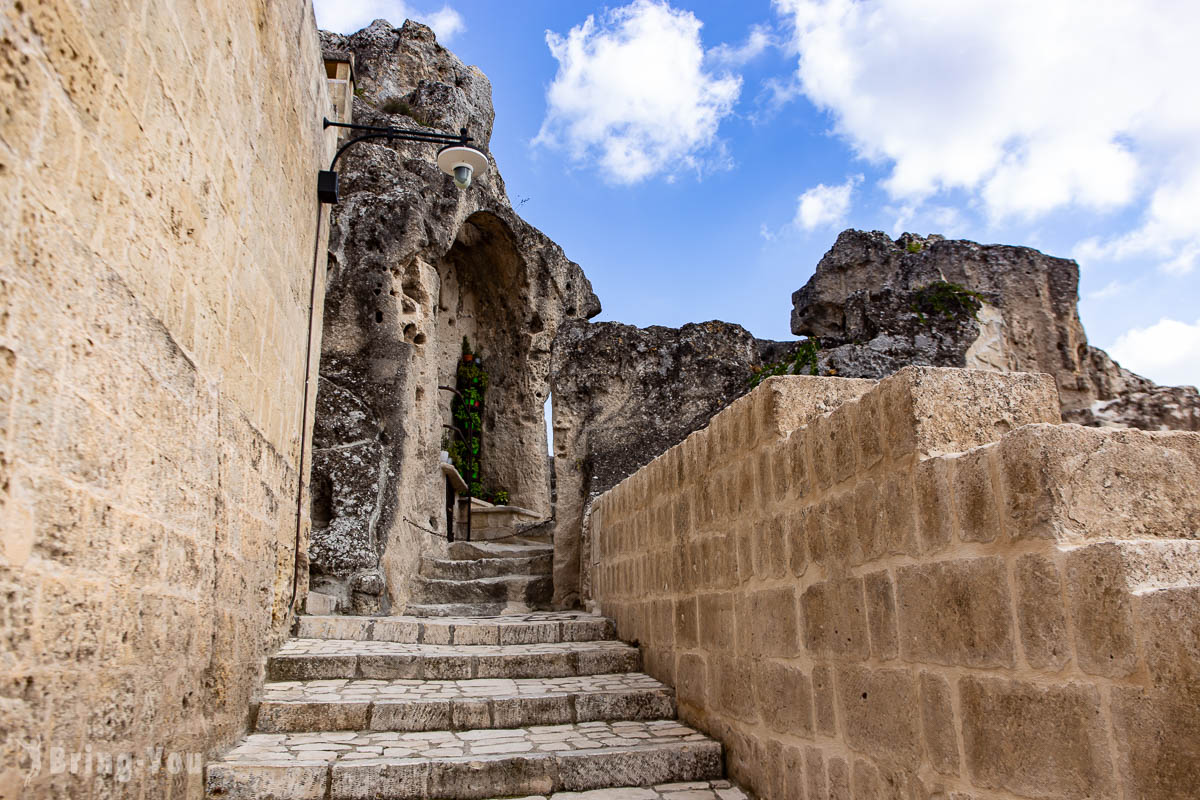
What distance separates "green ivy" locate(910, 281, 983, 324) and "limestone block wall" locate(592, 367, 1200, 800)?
4.75 metres

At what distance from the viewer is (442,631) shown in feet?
17.1

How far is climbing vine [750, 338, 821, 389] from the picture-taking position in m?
7.31

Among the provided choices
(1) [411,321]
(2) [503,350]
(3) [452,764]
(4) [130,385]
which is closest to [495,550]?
(1) [411,321]

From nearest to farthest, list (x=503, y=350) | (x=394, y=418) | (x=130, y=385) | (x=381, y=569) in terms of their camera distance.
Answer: (x=130, y=385), (x=381, y=569), (x=394, y=418), (x=503, y=350)

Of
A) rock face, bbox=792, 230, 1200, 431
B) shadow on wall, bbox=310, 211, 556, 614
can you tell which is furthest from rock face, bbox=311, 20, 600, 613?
rock face, bbox=792, 230, 1200, 431

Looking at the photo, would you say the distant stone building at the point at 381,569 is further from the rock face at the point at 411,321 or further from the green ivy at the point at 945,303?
the green ivy at the point at 945,303

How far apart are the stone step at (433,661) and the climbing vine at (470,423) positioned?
6.77 meters

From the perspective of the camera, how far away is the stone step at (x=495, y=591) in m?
7.61

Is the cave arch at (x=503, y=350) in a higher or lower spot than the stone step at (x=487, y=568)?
higher

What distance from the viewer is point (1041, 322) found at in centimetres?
933

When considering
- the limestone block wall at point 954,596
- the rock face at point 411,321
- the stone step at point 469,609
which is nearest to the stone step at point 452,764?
the limestone block wall at point 954,596

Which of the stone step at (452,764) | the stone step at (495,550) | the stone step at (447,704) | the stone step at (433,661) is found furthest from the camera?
the stone step at (495,550)

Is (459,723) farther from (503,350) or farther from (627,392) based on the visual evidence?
(503,350)

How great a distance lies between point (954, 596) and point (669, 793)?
1860 millimetres
